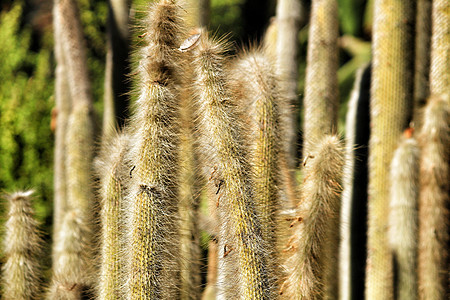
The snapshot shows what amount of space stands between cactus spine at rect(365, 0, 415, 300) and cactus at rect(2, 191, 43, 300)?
202 centimetres

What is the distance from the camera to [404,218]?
3.12 meters

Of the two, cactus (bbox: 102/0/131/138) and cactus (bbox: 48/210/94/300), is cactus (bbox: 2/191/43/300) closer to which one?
cactus (bbox: 48/210/94/300)

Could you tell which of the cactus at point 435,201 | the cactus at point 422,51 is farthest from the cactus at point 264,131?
the cactus at point 422,51

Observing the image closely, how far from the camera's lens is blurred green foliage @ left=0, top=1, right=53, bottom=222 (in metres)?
7.59

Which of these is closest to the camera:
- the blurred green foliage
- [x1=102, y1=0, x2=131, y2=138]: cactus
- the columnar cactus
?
[x1=102, y1=0, x2=131, y2=138]: cactus

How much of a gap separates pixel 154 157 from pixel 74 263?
2.81 ft

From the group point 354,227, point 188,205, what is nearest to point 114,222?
point 188,205

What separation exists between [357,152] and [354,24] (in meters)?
4.36

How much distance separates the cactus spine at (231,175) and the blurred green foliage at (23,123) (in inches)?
234

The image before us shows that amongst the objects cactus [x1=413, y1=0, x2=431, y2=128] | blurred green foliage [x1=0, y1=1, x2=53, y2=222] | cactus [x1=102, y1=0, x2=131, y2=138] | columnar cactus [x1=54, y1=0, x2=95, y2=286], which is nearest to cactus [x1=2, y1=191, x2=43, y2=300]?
columnar cactus [x1=54, y1=0, x2=95, y2=286]

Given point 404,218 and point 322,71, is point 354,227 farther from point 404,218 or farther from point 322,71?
point 322,71

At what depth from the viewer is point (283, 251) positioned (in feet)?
6.26

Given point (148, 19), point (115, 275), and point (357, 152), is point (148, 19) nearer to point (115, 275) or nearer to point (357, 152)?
point (115, 275)

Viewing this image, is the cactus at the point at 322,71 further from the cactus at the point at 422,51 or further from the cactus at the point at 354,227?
the cactus at the point at 422,51
